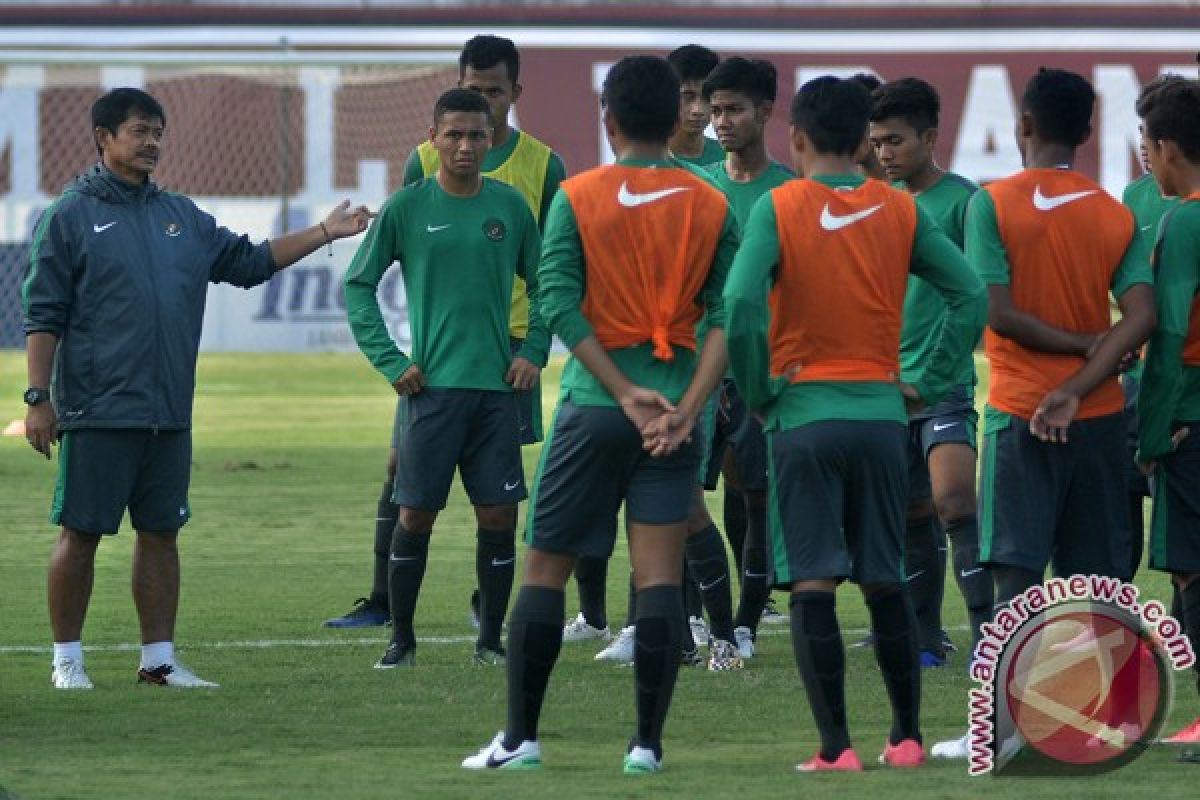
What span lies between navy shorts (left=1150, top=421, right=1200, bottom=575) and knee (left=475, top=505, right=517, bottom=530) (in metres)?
2.87

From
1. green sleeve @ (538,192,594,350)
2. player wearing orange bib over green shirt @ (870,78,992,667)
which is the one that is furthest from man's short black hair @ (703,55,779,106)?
green sleeve @ (538,192,594,350)

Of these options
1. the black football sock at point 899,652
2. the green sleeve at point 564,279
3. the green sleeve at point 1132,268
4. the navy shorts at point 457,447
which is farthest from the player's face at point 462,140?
the black football sock at point 899,652

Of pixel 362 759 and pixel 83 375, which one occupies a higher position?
pixel 83 375

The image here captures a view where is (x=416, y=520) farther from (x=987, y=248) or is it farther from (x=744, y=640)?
(x=987, y=248)

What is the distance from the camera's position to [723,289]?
23.4ft

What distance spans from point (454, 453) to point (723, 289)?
2543mm

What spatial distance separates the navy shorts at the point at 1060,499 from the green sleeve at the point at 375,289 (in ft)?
9.15

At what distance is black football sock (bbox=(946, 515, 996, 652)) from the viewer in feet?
30.7

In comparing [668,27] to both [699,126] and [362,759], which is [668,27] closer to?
[699,126]

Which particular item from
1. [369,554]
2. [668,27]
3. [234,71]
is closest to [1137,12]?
[668,27]

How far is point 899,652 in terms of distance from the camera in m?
7.07

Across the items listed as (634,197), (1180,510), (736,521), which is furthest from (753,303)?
(736,521)

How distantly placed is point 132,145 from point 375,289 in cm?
108

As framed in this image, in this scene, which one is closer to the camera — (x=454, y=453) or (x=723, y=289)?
(x=723, y=289)
